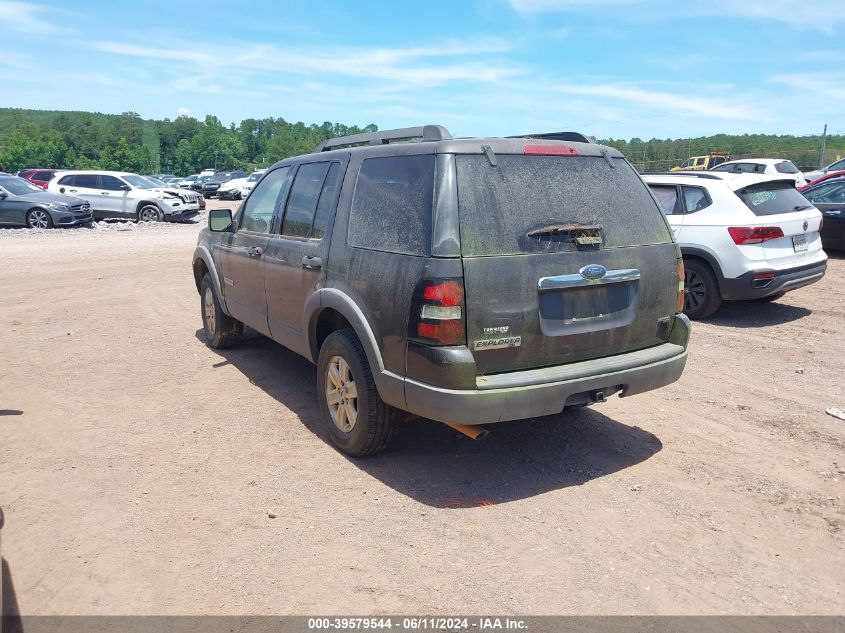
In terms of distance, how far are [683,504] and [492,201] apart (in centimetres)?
206

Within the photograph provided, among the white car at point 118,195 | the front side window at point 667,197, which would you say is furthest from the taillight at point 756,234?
the white car at point 118,195

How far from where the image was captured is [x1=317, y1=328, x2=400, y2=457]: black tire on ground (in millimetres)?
4090

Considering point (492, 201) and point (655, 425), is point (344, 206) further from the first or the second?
point (655, 425)

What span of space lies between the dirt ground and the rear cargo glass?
58.6 inches

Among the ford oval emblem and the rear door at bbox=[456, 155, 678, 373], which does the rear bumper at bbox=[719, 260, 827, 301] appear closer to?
the rear door at bbox=[456, 155, 678, 373]

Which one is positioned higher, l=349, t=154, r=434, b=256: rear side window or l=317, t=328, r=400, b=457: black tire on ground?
l=349, t=154, r=434, b=256: rear side window

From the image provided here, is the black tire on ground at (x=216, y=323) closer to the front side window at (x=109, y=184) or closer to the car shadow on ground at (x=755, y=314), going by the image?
the car shadow on ground at (x=755, y=314)

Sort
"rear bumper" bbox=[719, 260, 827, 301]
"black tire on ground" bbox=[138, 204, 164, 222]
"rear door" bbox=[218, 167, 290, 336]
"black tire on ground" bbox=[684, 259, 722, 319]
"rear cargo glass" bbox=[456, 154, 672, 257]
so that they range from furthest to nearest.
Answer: "black tire on ground" bbox=[138, 204, 164, 222] → "black tire on ground" bbox=[684, 259, 722, 319] → "rear bumper" bbox=[719, 260, 827, 301] → "rear door" bbox=[218, 167, 290, 336] → "rear cargo glass" bbox=[456, 154, 672, 257]

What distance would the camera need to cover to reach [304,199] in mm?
5055

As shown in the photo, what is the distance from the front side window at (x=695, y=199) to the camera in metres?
8.14

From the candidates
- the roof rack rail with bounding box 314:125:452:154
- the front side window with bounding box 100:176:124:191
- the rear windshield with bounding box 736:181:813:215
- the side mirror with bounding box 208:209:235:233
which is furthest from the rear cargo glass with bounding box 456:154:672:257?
the front side window with bounding box 100:176:124:191

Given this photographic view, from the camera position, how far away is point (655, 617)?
284 centimetres

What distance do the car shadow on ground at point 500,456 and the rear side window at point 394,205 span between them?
1.24 m

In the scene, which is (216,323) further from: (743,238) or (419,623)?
(743,238)
